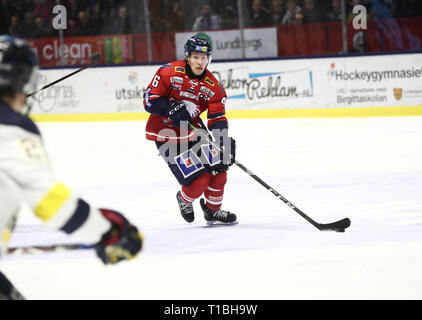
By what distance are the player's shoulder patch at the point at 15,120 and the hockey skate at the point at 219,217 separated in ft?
10.9

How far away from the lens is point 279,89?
34.4 ft

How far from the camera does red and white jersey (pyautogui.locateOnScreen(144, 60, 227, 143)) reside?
16.3 feet

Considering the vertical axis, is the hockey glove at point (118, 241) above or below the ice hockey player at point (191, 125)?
above

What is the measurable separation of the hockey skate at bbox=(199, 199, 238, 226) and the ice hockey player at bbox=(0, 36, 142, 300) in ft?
10.3

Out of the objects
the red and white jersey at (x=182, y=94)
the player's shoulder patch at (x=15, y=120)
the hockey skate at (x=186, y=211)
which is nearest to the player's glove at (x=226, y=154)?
the red and white jersey at (x=182, y=94)

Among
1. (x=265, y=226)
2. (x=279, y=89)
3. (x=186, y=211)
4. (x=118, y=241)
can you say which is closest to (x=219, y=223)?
(x=186, y=211)

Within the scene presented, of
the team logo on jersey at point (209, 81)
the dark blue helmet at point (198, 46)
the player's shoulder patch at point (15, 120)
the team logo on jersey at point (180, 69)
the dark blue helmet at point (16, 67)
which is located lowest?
the team logo on jersey at point (209, 81)

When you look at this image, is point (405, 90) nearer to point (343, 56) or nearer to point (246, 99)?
point (343, 56)

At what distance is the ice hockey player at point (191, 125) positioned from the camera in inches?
194

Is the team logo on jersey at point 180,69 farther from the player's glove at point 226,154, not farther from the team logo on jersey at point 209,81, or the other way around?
the player's glove at point 226,154

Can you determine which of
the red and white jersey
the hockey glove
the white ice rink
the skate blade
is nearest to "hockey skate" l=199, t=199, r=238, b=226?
the skate blade

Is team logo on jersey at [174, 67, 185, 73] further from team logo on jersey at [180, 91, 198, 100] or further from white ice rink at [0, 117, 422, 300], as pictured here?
white ice rink at [0, 117, 422, 300]
